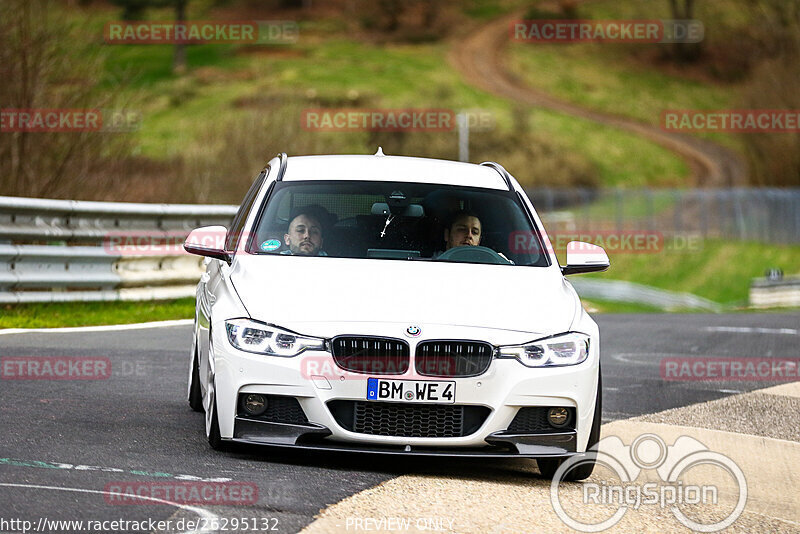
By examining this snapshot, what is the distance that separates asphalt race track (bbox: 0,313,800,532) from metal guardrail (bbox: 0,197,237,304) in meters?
1.25

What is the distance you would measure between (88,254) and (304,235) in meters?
7.20

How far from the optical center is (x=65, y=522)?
5500 mm

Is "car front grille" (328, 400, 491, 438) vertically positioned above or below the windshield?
below

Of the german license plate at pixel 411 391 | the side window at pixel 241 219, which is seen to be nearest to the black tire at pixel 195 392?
the side window at pixel 241 219

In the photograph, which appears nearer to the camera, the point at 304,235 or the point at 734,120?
the point at 304,235

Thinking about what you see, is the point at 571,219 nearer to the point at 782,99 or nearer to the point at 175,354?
the point at 782,99

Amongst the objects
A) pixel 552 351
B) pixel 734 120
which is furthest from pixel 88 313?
pixel 734 120

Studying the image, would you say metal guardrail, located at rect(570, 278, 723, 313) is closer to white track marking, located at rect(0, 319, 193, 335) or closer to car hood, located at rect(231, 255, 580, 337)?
white track marking, located at rect(0, 319, 193, 335)

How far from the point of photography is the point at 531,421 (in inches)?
276

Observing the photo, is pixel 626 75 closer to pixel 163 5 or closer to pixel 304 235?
pixel 163 5

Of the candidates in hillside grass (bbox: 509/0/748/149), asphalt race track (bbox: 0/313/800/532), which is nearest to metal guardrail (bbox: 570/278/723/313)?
asphalt race track (bbox: 0/313/800/532)

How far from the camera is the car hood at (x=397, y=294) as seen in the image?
6.93m

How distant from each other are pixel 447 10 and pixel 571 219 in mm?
60372

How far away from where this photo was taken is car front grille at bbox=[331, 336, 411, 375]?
6.80 meters
